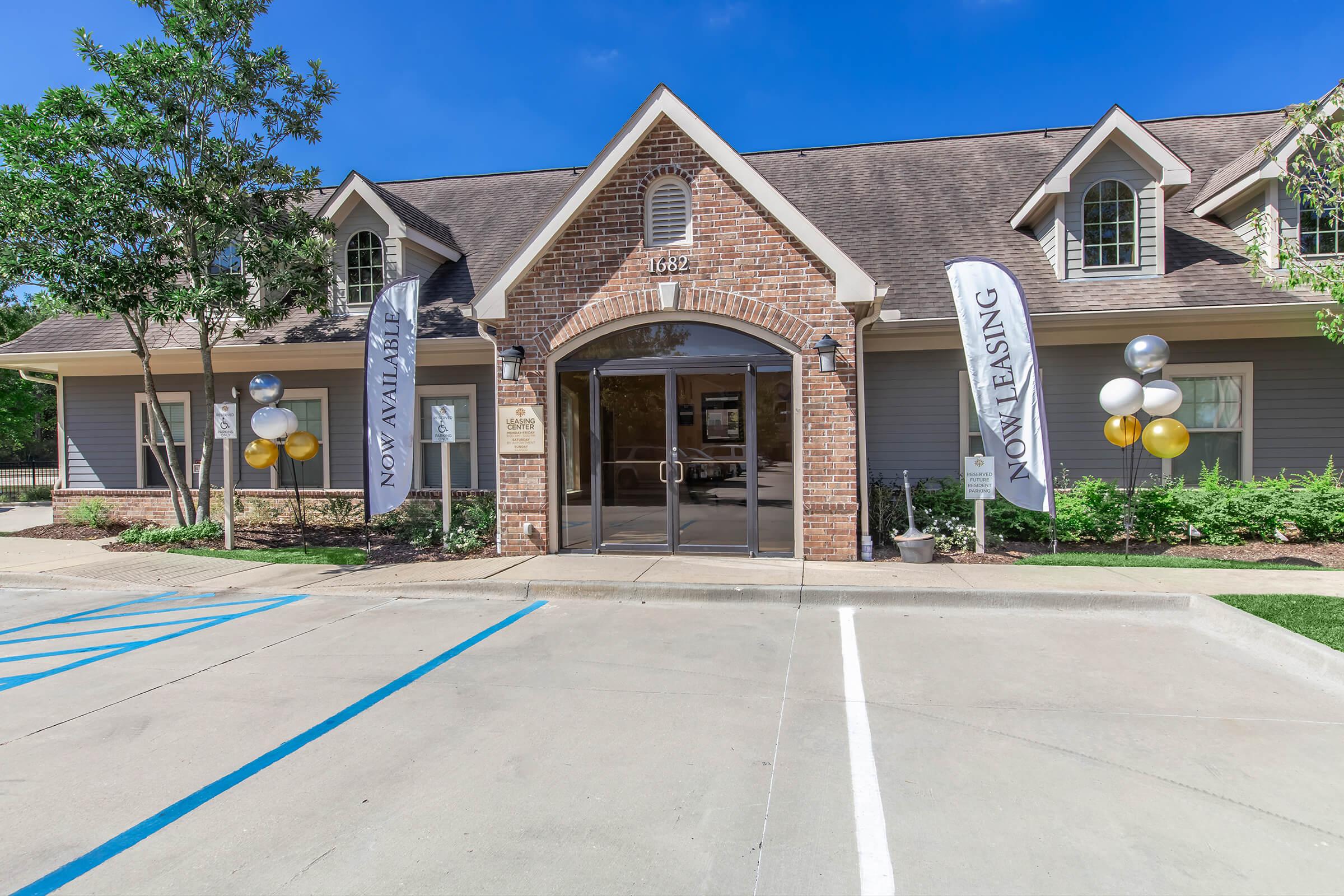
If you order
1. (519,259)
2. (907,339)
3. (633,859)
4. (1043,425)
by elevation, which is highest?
(519,259)

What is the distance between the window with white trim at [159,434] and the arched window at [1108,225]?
16.6 m

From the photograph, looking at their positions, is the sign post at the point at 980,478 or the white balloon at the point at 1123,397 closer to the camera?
the white balloon at the point at 1123,397

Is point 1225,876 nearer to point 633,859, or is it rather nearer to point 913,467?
point 633,859

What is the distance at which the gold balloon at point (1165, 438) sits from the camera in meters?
8.70

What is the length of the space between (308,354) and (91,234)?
3595mm

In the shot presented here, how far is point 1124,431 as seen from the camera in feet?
29.7

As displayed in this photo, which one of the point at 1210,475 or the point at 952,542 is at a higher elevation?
the point at 1210,475

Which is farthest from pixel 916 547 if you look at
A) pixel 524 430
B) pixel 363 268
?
pixel 363 268

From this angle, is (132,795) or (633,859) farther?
(132,795)

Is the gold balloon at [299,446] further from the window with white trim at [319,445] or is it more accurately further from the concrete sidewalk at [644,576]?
the window with white trim at [319,445]

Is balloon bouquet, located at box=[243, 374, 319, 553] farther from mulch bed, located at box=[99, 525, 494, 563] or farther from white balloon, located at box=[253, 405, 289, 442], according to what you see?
mulch bed, located at box=[99, 525, 494, 563]

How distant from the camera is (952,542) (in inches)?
387

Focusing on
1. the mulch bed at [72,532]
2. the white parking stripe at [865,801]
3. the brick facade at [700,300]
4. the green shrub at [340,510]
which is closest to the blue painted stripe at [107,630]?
the brick facade at [700,300]

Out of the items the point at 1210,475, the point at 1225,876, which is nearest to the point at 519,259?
the point at 1225,876
